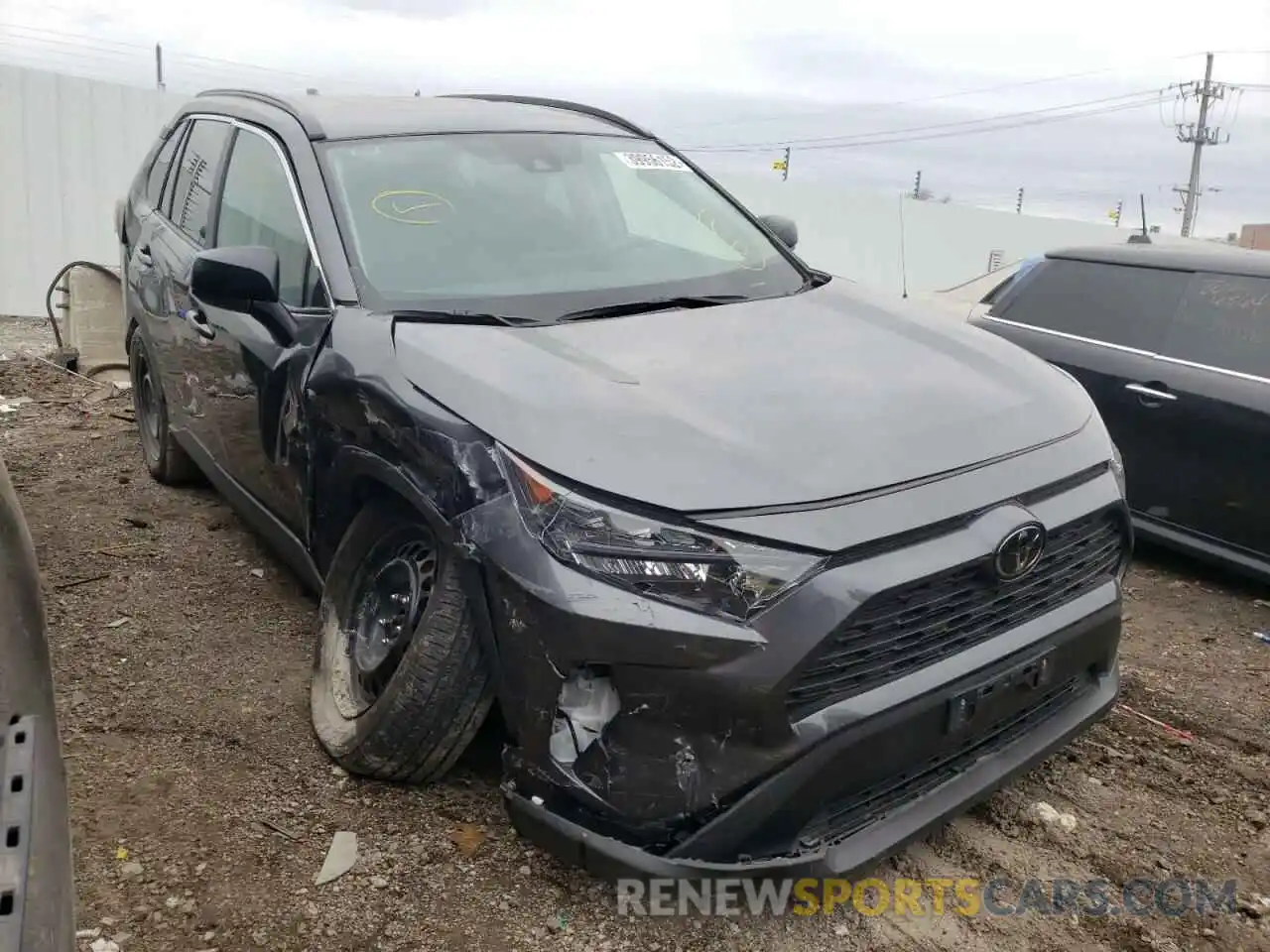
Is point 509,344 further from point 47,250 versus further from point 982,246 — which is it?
point 982,246

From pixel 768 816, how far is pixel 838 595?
1.54 feet

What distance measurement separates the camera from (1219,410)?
4.52 m

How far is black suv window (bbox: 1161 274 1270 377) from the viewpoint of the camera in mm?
4547

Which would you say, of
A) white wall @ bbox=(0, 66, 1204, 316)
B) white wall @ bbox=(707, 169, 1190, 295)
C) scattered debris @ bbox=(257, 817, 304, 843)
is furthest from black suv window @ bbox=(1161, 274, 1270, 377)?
white wall @ bbox=(707, 169, 1190, 295)

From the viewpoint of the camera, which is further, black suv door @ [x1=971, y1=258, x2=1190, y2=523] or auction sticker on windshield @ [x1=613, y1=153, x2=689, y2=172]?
black suv door @ [x1=971, y1=258, x2=1190, y2=523]

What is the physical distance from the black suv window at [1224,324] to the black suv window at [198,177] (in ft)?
13.8

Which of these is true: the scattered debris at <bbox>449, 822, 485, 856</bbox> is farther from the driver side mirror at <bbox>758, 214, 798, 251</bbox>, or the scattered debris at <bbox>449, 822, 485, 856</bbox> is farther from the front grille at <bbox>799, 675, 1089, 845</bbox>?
the driver side mirror at <bbox>758, 214, 798, 251</bbox>

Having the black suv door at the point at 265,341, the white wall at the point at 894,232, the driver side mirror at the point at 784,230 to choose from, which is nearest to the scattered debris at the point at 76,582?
the black suv door at the point at 265,341

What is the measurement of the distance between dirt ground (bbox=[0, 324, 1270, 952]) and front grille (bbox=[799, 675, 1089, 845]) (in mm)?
371

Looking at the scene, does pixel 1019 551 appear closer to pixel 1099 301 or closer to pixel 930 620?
pixel 930 620

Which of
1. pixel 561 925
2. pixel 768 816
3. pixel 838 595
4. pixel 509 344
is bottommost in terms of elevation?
pixel 561 925

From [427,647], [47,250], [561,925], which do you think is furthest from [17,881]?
[47,250]

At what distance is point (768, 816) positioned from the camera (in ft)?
7.00

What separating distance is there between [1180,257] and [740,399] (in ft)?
11.6
